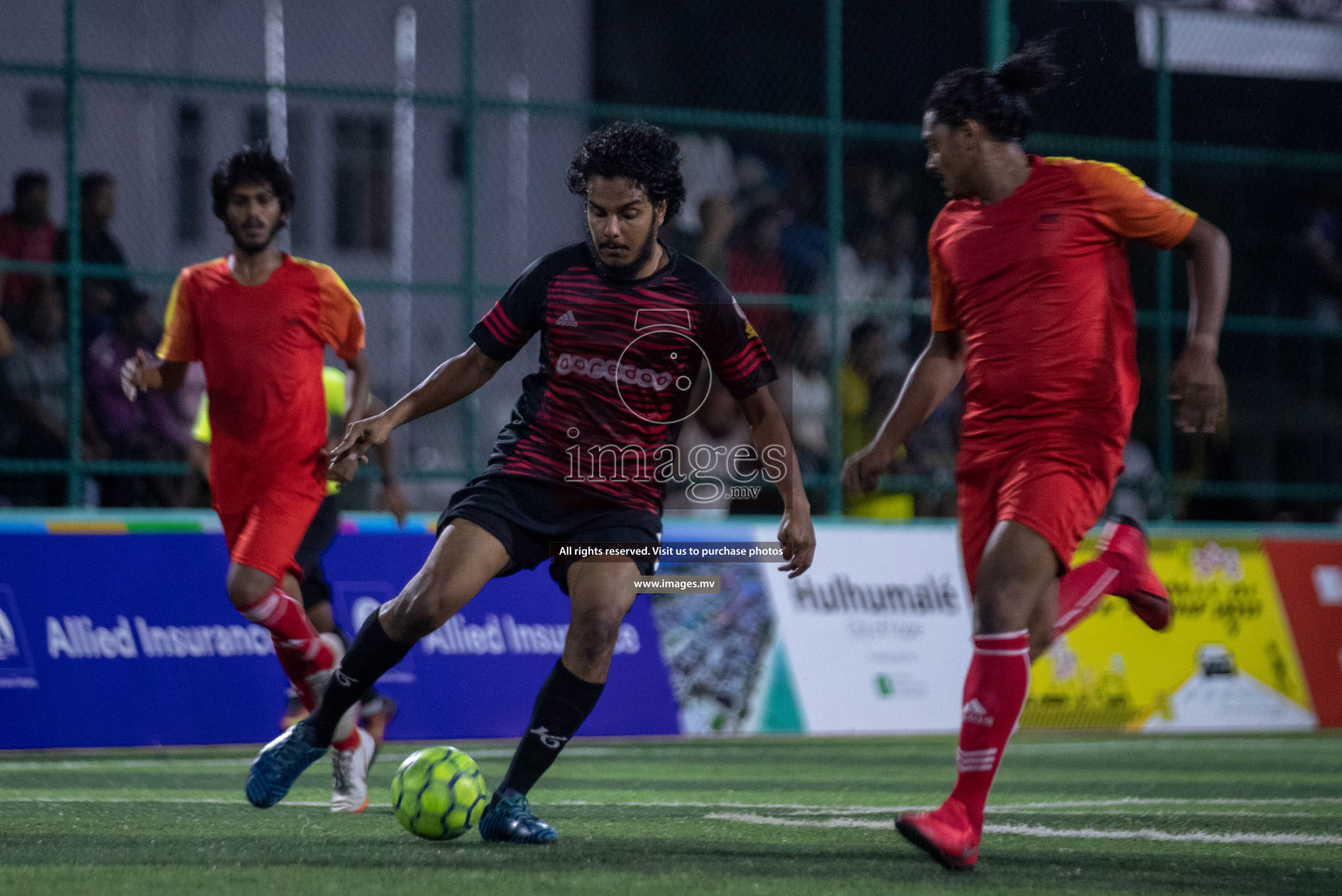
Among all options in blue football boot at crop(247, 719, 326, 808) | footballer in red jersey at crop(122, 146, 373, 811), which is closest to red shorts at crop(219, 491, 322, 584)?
footballer in red jersey at crop(122, 146, 373, 811)

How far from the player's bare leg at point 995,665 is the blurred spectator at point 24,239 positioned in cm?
705

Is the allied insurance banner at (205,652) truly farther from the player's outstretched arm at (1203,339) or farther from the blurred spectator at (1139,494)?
the player's outstretched arm at (1203,339)

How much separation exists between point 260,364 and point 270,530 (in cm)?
66

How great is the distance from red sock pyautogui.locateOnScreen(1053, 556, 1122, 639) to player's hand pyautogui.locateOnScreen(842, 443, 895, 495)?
0.82m

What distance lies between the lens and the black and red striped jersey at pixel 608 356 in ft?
16.5

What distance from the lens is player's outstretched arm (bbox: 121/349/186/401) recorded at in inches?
254

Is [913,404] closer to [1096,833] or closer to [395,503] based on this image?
[1096,833]

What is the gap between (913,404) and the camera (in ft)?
17.0

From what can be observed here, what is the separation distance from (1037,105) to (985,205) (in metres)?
7.81

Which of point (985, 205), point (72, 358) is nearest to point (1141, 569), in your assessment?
point (985, 205)

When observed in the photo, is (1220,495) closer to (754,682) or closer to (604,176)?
(754,682)

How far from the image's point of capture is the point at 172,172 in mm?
21031

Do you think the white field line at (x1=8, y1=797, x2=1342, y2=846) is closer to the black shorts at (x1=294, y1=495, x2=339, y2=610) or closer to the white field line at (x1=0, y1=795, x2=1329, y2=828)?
the white field line at (x1=0, y1=795, x2=1329, y2=828)

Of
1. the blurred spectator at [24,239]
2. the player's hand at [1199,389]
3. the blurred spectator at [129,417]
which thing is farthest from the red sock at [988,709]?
the blurred spectator at [24,239]
